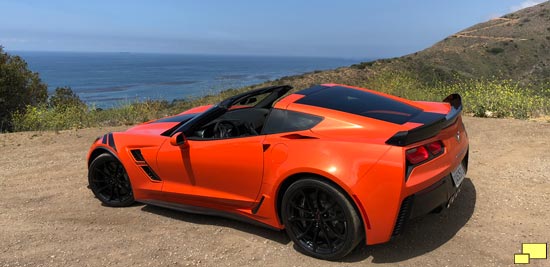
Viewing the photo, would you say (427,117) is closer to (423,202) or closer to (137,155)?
(423,202)

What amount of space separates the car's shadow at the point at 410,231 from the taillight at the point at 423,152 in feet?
2.18

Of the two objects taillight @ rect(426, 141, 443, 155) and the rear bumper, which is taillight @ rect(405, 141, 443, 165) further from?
the rear bumper

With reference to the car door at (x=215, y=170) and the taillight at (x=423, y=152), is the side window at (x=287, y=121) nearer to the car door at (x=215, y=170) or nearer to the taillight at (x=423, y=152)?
the car door at (x=215, y=170)

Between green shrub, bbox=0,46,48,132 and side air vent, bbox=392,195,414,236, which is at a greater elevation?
green shrub, bbox=0,46,48,132

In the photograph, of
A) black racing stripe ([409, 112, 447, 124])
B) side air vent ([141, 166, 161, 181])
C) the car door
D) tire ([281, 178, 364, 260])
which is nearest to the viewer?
tire ([281, 178, 364, 260])

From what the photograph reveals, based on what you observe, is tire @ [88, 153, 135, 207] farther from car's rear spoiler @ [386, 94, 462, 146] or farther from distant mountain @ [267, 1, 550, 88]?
distant mountain @ [267, 1, 550, 88]

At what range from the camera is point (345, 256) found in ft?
10.8

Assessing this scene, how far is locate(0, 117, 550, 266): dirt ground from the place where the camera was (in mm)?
3418

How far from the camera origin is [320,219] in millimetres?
3254

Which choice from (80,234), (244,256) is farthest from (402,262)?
(80,234)

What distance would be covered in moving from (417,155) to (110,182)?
138 inches

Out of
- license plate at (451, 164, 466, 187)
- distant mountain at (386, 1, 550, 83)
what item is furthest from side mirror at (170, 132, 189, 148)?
distant mountain at (386, 1, 550, 83)

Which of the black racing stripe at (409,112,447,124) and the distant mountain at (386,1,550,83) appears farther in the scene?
the distant mountain at (386,1,550,83)

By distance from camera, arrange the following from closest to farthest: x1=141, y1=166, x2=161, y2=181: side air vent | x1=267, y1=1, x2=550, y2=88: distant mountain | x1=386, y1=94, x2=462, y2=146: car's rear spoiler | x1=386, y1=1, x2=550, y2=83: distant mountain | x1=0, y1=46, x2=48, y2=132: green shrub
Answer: x1=386, y1=94, x2=462, y2=146: car's rear spoiler, x1=141, y1=166, x2=161, y2=181: side air vent, x1=0, y1=46, x2=48, y2=132: green shrub, x1=267, y1=1, x2=550, y2=88: distant mountain, x1=386, y1=1, x2=550, y2=83: distant mountain
